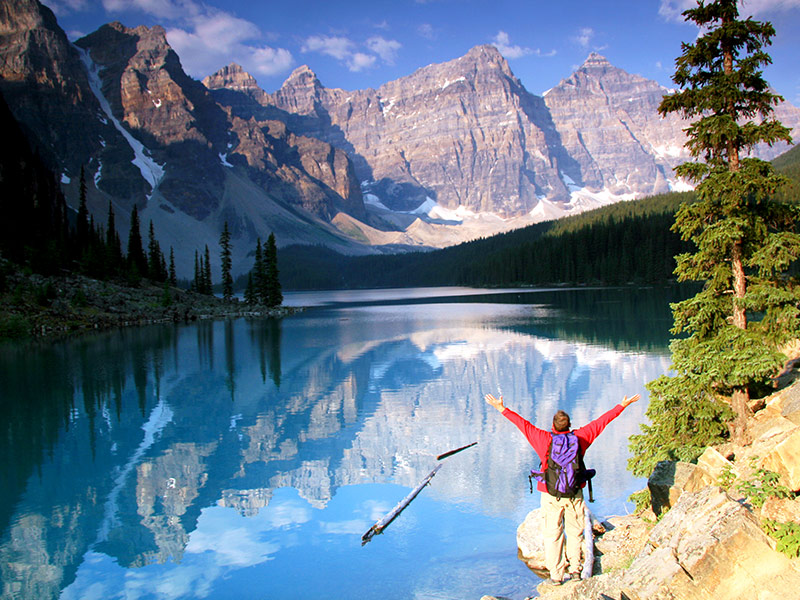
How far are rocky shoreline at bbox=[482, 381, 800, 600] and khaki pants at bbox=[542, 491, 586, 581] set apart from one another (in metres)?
0.47

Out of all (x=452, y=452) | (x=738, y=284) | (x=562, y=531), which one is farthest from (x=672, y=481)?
(x=452, y=452)

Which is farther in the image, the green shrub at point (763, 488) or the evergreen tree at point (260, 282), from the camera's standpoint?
the evergreen tree at point (260, 282)

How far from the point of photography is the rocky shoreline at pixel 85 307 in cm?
5244

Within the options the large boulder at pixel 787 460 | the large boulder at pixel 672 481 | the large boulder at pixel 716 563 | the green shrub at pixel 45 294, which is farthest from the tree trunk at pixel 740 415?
the green shrub at pixel 45 294

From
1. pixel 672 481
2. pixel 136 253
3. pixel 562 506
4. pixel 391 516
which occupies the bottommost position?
pixel 391 516

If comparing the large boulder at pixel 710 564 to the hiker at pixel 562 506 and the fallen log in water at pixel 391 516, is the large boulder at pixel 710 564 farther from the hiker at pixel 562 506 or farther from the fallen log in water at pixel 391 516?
the fallen log in water at pixel 391 516

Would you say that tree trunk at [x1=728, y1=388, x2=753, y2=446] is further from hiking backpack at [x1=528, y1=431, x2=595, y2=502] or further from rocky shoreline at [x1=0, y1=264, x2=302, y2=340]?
rocky shoreline at [x1=0, y1=264, x2=302, y2=340]

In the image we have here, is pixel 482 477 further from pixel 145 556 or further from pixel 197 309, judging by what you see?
pixel 197 309

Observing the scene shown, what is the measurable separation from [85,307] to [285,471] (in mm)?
57149

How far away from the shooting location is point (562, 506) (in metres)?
8.12

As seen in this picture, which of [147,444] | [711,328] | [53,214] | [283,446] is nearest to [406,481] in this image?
[283,446]

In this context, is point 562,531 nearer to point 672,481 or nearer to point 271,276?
point 672,481

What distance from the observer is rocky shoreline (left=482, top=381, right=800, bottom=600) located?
19.2ft

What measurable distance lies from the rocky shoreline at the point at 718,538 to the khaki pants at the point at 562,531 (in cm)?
47
